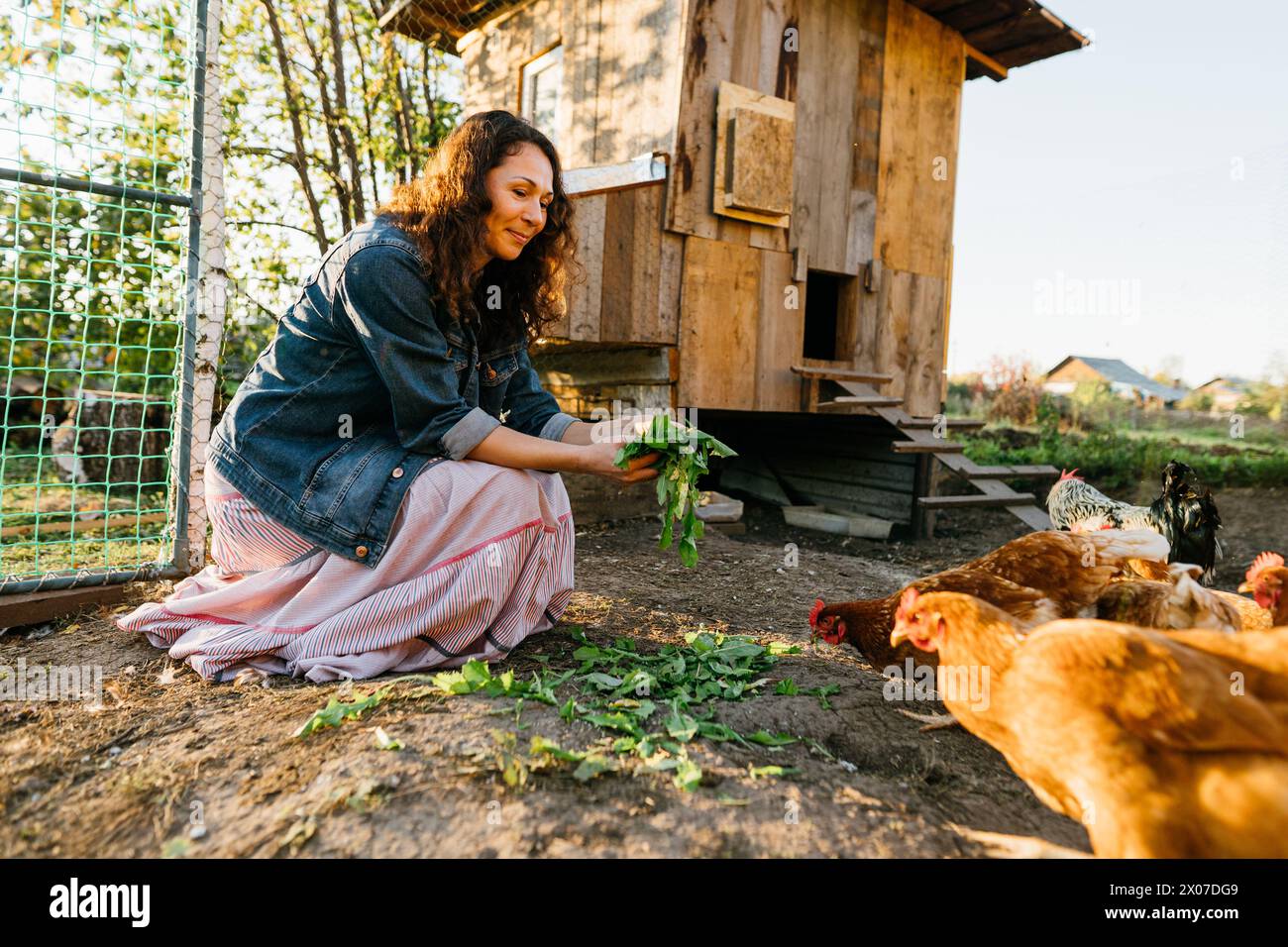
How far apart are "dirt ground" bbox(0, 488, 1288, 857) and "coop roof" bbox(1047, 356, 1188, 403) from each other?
997cm

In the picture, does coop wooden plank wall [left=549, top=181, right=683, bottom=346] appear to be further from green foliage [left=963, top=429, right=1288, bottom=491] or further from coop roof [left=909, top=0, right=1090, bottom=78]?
green foliage [left=963, top=429, right=1288, bottom=491]

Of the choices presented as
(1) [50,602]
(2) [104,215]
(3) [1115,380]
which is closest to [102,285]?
(2) [104,215]

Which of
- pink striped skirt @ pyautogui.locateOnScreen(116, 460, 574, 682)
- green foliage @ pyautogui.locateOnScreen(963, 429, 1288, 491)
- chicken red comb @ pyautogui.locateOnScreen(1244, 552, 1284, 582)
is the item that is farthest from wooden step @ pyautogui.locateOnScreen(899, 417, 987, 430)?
pink striped skirt @ pyautogui.locateOnScreen(116, 460, 574, 682)

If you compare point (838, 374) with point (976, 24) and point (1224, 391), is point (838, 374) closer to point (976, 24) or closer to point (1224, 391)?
point (976, 24)

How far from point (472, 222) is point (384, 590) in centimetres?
133

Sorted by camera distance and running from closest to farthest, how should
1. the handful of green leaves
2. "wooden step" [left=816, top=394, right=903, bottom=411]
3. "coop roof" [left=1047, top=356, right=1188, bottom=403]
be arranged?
the handful of green leaves → "wooden step" [left=816, top=394, right=903, bottom=411] → "coop roof" [left=1047, top=356, right=1188, bottom=403]

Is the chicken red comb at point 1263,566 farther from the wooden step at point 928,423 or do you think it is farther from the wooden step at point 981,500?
the wooden step at point 928,423

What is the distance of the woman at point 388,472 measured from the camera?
2.44 m

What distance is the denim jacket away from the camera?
2439 millimetres

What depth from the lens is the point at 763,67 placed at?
5.78 metres

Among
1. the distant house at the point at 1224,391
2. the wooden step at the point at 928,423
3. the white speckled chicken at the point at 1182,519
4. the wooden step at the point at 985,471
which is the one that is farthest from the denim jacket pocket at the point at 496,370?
the distant house at the point at 1224,391

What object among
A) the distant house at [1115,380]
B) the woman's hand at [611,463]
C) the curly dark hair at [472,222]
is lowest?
the woman's hand at [611,463]

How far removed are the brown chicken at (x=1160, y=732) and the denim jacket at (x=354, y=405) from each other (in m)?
1.89

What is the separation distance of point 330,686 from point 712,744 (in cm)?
122
